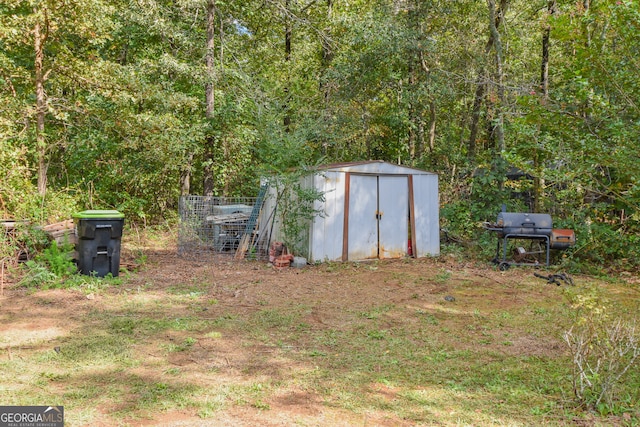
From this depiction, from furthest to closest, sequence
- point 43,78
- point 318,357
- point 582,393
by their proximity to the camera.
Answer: point 43,78, point 318,357, point 582,393

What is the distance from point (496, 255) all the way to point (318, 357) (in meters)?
6.09

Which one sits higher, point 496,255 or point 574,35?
point 574,35

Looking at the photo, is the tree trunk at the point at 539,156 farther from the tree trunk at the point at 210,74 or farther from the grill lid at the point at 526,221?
the tree trunk at the point at 210,74

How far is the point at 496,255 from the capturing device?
9.07 m

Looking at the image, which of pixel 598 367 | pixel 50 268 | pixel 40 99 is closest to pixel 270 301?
pixel 50 268

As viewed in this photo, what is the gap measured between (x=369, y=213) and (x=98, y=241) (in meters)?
4.87

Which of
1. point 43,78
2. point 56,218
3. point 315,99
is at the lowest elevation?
point 56,218

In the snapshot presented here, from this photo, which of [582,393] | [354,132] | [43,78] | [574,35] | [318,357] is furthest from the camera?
[354,132]

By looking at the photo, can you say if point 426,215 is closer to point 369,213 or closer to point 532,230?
point 369,213

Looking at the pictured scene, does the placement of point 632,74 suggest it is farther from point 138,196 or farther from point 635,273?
point 138,196

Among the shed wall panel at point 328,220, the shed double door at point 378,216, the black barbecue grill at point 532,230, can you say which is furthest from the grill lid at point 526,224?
the shed wall panel at point 328,220

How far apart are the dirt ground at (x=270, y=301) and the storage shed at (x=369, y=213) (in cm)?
35

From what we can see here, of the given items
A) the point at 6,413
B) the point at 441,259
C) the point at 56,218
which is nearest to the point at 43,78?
the point at 56,218

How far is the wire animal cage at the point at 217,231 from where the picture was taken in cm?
903
